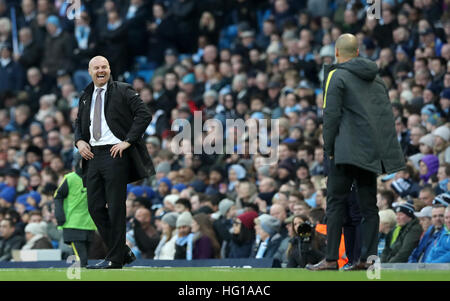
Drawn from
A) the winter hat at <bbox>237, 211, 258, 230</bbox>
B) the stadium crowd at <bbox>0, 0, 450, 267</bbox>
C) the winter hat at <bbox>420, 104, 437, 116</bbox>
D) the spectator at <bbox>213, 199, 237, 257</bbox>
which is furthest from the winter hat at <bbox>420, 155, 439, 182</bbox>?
the spectator at <bbox>213, 199, 237, 257</bbox>

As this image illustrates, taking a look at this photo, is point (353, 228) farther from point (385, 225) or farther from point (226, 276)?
point (385, 225)

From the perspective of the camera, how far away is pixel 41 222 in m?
17.5

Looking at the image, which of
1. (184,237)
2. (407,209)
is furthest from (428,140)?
(184,237)

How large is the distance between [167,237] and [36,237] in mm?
2389

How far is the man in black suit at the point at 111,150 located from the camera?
10.6 m

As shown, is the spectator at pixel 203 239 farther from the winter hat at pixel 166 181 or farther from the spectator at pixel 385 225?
the spectator at pixel 385 225

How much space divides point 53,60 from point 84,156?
1486 cm

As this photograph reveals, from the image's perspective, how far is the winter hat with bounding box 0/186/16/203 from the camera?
20.3 m

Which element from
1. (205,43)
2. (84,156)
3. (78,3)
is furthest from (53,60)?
(84,156)

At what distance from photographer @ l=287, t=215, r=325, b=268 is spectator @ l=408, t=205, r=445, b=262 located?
45.7 inches

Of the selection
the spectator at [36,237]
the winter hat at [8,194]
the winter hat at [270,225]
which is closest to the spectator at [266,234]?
the winter hat at [270,225]

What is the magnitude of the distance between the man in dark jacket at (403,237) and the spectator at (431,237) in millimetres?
71

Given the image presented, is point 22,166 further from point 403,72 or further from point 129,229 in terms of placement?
point 403,72

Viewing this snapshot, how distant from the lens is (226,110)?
20.4 m
